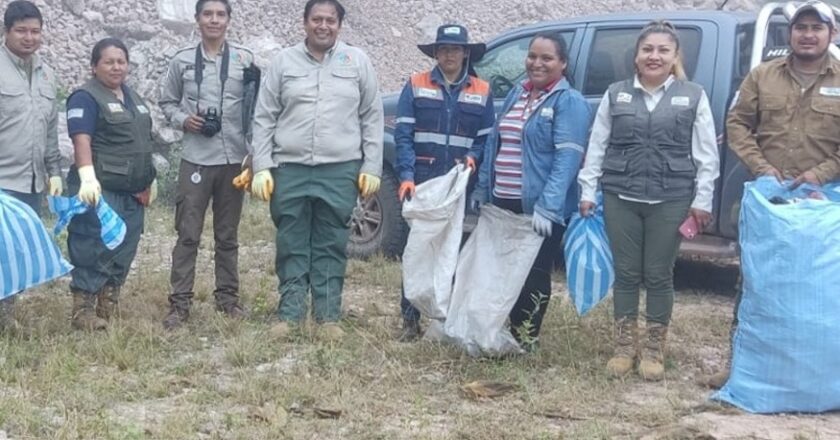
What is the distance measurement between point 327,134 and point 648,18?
2499 millimetres

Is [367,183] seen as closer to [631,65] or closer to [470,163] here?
[470,163]

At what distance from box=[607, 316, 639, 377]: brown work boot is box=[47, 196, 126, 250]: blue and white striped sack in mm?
2346

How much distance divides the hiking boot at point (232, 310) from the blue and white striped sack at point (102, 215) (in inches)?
29.1

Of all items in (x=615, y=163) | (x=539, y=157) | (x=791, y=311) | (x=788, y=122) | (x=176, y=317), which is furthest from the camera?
(x=176, y=317)

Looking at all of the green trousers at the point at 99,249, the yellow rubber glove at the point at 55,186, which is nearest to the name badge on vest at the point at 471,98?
the green trousers at the point at 99,249

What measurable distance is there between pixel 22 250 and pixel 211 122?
1096 millimetres

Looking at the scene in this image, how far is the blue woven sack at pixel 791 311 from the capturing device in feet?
13.4

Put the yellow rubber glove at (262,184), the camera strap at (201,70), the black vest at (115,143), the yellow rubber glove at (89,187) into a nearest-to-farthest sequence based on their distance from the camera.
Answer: the yellow rubber glove at (89,187), the yellow rubber glove at (262,184), the black vest at (115,143), the camera strap at (201,70)

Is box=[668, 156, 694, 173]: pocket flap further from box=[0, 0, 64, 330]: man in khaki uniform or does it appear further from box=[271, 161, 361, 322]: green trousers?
box=[0, 0, 64, 330]: man in khaki uniform

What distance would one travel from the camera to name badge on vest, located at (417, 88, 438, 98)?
5.11 meters

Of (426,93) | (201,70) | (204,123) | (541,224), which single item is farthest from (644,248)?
(201,70)

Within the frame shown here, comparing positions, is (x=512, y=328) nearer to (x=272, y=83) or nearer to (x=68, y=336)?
(x=272, y=83)

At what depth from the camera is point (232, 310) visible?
5691 millimetres

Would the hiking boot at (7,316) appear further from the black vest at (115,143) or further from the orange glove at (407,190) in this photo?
the orange glove at (407,190)
